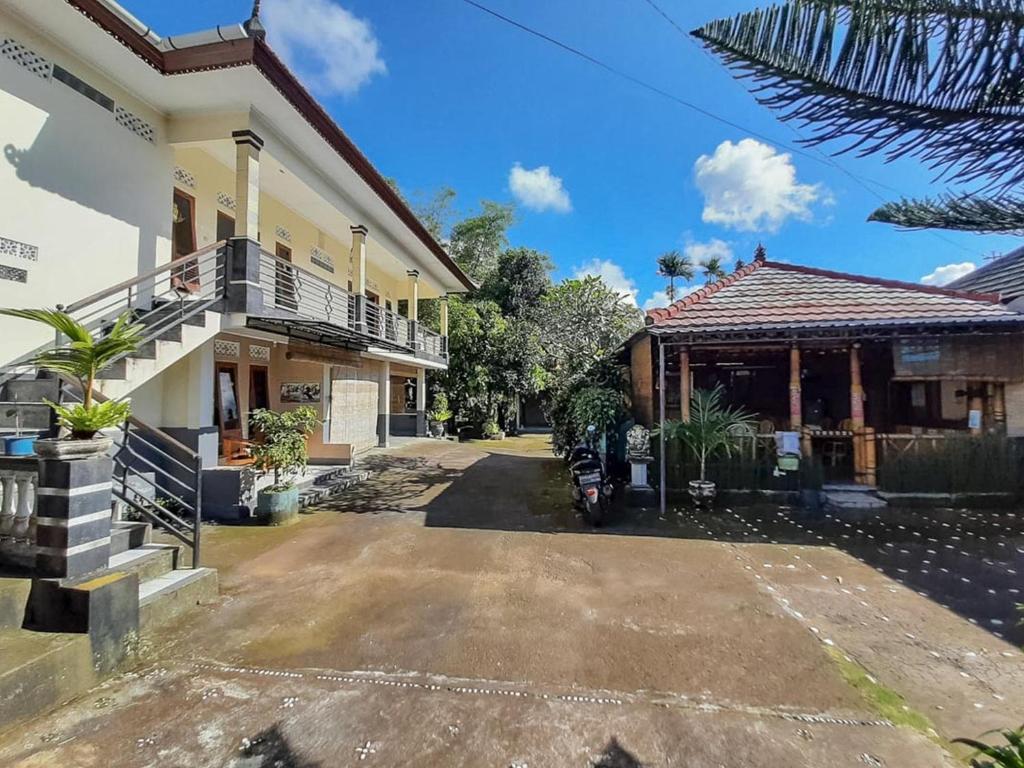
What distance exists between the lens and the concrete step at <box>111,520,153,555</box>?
4.05 meters

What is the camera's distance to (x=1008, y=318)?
23.8 feet

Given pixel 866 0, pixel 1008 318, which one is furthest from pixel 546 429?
pixel 866 0

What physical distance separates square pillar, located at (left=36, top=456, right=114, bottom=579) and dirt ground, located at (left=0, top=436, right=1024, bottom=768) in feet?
2.82

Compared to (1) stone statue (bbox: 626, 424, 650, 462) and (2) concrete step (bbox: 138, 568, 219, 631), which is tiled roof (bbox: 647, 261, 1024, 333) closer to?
(1) stone statue (bbox: 626, 424, 650, 462)

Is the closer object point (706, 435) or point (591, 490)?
point (591, 490)

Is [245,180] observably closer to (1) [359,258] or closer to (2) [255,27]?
(2) [255,27]

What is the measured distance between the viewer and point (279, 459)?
7.01 m

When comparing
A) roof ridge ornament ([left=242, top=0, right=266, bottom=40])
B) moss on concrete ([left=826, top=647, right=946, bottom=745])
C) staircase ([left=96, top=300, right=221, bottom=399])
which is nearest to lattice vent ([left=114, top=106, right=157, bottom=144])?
roof ridge ornament ([left=242, top=0, right=266, bottom=40])

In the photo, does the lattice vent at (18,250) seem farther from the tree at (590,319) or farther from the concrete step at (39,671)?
the tree at (590,319)

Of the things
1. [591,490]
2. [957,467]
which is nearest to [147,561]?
[591,490]

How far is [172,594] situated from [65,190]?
17.5ft

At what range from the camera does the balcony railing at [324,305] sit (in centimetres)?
780

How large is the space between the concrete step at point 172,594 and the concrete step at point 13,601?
2.12 feet

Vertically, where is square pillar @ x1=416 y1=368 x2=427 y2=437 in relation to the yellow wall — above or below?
below
